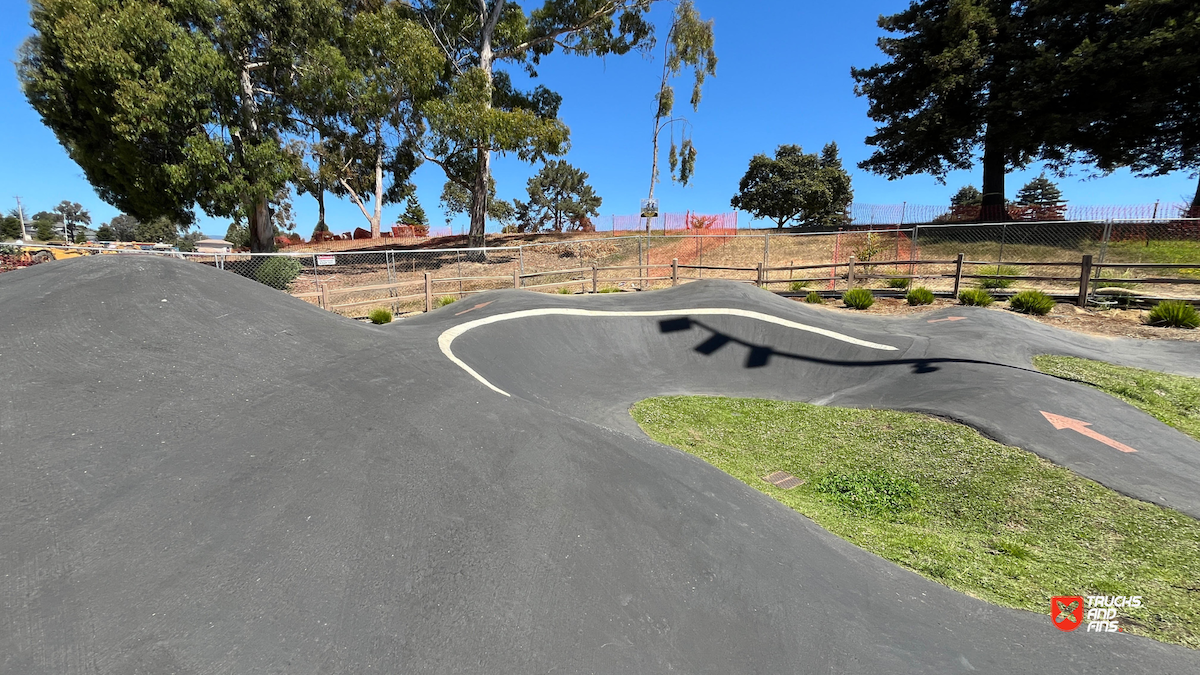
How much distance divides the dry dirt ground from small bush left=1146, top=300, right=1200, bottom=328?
179 mm

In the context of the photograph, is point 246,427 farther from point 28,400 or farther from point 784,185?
point 784,185

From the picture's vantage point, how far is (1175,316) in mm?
9852

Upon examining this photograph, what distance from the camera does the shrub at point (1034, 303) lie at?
11680 millimetres

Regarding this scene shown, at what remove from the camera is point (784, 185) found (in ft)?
121

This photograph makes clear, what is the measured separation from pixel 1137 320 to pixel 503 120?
2115 cm

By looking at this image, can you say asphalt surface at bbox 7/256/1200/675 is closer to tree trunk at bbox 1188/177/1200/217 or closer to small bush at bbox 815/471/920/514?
small bush at bbox 815/471/920/514

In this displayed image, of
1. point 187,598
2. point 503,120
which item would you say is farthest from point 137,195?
point 187,598

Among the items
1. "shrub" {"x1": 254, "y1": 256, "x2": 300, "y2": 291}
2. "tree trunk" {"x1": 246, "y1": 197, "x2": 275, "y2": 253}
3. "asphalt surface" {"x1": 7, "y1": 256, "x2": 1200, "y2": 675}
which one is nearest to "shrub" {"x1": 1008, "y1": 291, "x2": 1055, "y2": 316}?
"asphalt surface" {"x1": 7, "y1": 256, "x2": 1200, "y2": 675}

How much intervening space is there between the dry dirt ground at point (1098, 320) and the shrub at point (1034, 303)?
22cm

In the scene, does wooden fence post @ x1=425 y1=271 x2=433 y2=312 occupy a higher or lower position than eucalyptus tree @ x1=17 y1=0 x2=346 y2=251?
lower

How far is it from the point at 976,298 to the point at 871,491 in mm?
11281

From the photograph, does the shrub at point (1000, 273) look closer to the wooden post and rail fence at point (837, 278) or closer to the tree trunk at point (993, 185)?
the wooden post and rail fence at point (837, 278)

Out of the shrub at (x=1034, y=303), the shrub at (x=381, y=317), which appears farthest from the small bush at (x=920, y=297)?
the shrub at (x=381, y=317)

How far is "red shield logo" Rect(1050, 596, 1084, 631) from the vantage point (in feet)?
9.87
